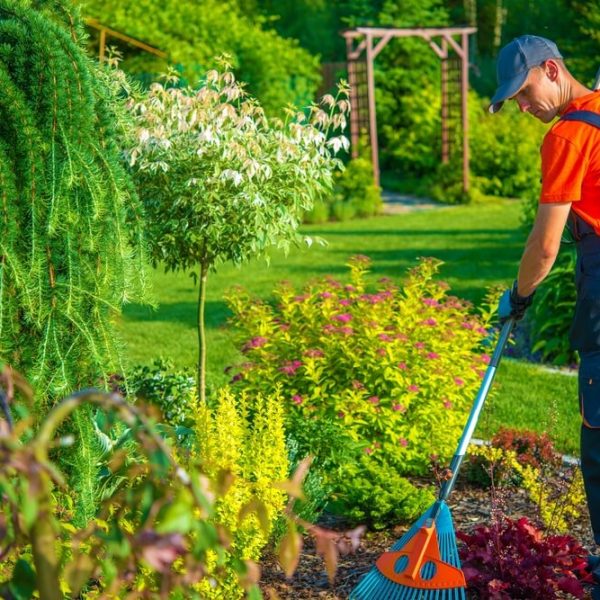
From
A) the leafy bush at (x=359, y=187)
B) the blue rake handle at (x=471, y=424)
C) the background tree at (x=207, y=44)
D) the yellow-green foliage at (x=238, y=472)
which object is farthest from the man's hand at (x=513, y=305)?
the background tree at (x=207, y=44)

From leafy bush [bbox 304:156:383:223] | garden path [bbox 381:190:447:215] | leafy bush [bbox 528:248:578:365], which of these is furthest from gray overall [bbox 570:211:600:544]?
garden path [bbox 381:190:447:215]

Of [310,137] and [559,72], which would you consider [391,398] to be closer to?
[310,137]

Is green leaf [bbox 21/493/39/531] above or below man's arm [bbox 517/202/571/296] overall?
below

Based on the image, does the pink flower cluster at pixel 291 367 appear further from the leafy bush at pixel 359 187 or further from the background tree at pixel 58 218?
the leafy bush at pixel 359 187

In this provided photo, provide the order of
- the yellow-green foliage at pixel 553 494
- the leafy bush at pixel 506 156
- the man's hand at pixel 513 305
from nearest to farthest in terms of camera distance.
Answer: the man's hand at pixel 513 305 < the yellow-green foliage at pixel 553 494 < the leafy bush at pixel 506 156

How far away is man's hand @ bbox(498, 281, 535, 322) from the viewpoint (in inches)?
151

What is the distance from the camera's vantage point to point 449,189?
18062 millimetres

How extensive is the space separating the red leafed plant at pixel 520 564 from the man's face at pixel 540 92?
1.46 metres

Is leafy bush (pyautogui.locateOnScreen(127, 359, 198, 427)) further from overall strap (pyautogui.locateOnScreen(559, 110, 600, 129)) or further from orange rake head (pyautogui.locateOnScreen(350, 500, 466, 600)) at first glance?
overall strap (pyautogui.locateOnScreen(559, 110, 600, 129))

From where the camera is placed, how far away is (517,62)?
135 inches

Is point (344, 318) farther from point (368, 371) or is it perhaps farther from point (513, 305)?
point (513, 305)

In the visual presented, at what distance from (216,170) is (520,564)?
2249mm

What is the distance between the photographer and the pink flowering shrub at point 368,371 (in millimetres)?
4914

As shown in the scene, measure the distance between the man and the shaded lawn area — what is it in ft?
4.73
